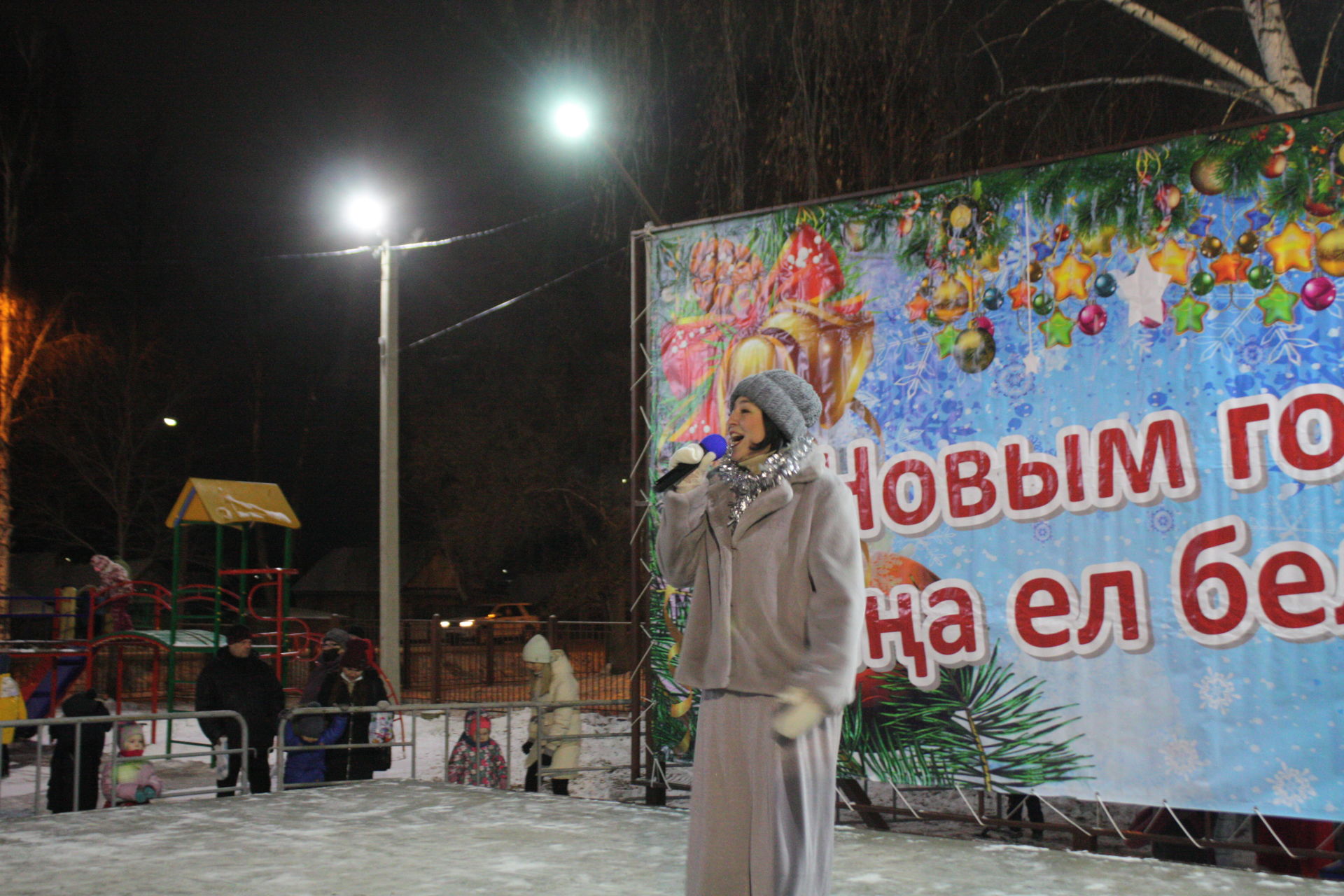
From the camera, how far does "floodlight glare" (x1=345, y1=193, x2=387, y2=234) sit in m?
15.3

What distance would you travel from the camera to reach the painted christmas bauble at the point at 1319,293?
641 cm

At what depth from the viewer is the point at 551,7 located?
11227 millimetres

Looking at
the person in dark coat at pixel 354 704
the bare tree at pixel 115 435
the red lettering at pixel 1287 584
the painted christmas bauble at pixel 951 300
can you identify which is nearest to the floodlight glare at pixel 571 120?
the painted christmas bauble at pixel 951 300

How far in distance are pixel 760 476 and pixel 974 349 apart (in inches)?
164

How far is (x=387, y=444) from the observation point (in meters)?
14.9

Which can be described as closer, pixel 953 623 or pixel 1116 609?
pixel 1116 609

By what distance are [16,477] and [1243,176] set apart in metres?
34.4

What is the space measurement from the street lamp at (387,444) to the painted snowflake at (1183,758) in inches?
372

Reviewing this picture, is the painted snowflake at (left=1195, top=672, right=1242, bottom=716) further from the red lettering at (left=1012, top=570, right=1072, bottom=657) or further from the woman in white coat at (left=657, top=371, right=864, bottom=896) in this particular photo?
the woman in white coat at (left=657, top=371, right=864, bottom=896)

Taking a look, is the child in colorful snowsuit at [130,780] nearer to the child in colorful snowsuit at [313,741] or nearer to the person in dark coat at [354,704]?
the child in colorful snowsuit at [313,741]

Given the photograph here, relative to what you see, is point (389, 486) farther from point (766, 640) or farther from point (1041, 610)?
point (766, 640)

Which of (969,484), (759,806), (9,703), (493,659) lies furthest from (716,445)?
(493,659)

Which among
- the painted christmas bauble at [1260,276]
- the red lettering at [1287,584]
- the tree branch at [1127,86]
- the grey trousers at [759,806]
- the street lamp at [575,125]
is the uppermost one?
the tree branch at [1127,86]

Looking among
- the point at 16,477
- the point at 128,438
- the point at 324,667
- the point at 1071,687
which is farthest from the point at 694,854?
the point at 16,477
